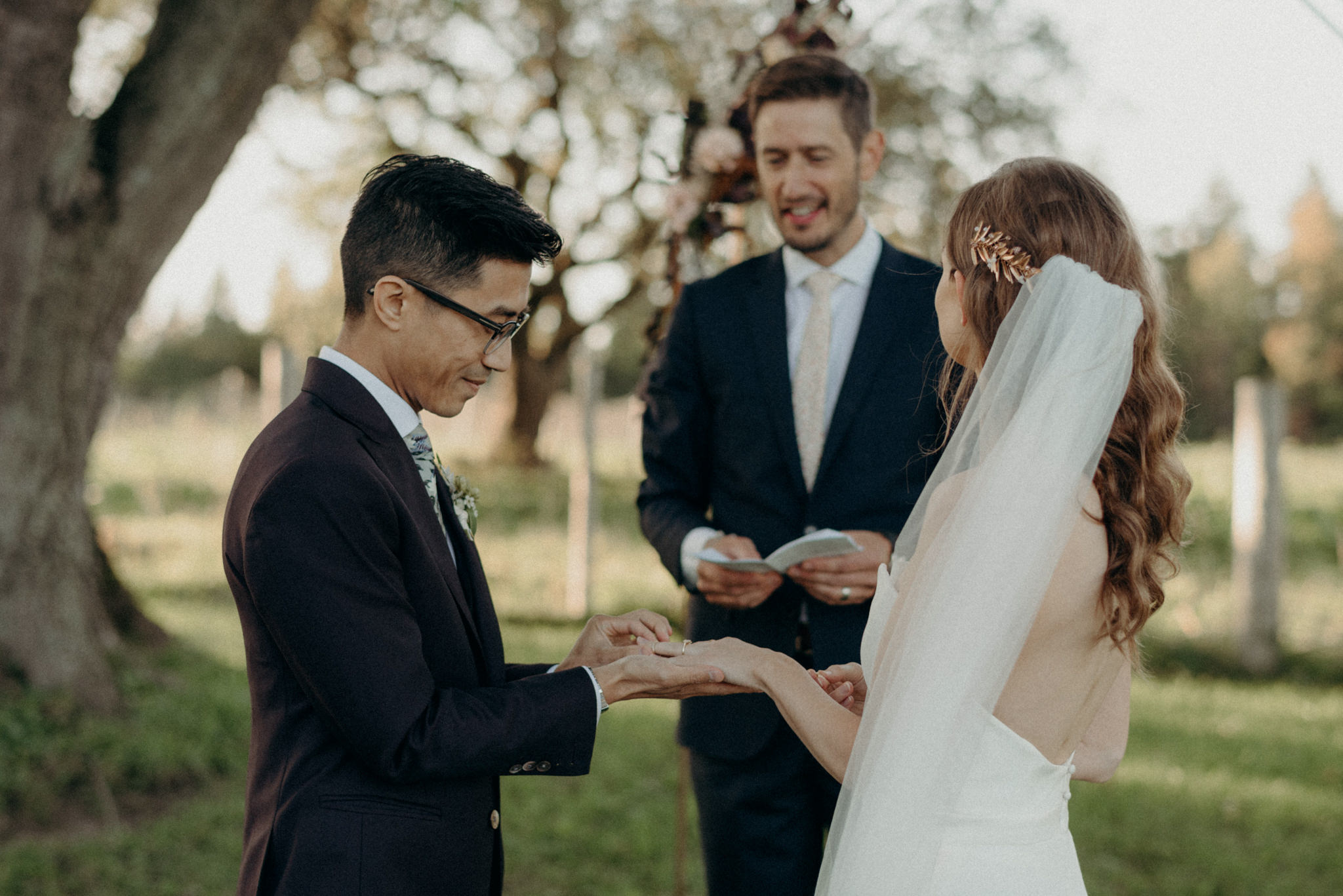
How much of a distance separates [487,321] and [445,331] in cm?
8

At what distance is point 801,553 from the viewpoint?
2.55 meters

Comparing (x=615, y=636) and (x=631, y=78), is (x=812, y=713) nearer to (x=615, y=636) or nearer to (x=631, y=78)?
(x=615, y=636)

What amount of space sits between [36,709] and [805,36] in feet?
→ 14.3

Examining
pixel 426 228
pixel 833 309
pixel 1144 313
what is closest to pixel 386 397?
pixel 426 228

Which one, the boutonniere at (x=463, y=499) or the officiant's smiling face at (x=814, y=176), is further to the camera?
the officiant's smiling face at (x=814, y=176)

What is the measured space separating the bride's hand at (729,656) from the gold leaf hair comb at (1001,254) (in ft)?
2.73

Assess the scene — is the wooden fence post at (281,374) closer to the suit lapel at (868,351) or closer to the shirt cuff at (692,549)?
the shirt cuff at (692,549)

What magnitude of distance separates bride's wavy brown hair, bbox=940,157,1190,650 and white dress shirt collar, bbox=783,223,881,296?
102cm

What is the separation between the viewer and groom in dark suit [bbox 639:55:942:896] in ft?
9.32

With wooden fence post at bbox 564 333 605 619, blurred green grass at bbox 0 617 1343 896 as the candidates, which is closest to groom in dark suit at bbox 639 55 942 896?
blurred green grass at bbox 0 617 1343 896

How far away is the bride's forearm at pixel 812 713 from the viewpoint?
2018 mm

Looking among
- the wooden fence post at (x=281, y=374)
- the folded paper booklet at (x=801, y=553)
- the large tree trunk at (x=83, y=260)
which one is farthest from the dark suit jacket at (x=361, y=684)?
the wooden fence post at (x=281, y=374)

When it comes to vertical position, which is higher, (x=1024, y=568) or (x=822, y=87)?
(x=822, y=87)

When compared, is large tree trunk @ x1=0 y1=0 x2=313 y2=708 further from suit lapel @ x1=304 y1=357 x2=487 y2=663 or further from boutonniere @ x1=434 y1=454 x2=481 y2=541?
suit lapel @ x1=304 y1=357 x2=487 y2=663
